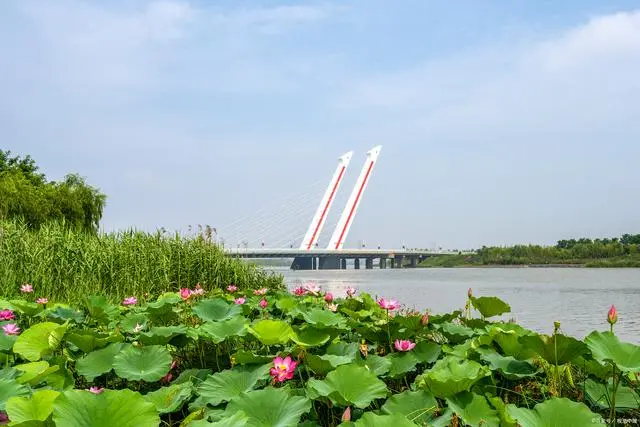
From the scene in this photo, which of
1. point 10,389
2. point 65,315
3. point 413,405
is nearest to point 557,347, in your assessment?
point 413,405

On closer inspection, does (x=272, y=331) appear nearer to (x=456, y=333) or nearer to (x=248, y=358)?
(x=248, y=358)

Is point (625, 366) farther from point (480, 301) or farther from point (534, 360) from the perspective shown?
point (480, 301)

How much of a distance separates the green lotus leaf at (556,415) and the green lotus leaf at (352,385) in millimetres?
416

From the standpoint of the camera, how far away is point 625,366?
1.98 metres

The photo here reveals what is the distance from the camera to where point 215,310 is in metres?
3.17

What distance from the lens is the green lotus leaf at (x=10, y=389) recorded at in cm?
190

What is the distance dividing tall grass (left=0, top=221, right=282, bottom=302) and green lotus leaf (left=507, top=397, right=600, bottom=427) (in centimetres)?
697

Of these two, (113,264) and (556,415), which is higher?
(113,264)

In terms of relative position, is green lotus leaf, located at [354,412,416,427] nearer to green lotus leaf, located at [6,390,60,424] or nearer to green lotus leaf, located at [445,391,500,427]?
green lotus leaf, located at [445,391,500,427]

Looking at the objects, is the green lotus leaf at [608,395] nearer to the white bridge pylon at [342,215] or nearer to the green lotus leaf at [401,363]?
the green lotus leaf at [401,363]

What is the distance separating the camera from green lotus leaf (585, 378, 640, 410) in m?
2.16

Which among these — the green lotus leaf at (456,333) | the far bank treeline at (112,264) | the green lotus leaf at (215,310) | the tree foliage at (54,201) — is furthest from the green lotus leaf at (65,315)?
the tree foliage at (54,201)

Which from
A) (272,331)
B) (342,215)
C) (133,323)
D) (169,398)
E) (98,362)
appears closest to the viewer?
(169,398)

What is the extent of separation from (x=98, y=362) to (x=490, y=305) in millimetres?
1952
